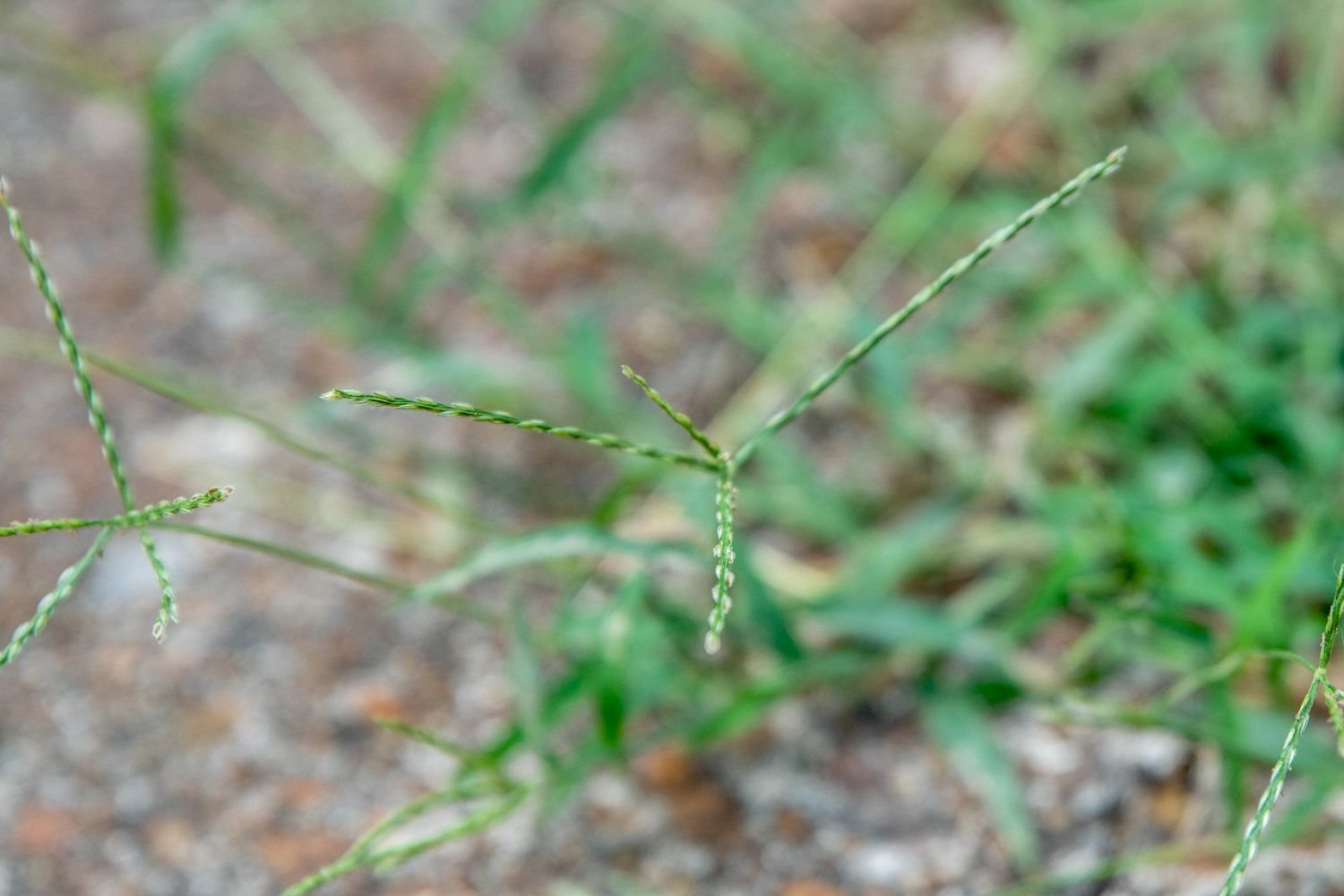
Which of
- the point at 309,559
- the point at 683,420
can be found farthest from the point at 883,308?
the point at 683,420

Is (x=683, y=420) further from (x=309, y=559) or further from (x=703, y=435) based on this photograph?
(x=309, y=559)

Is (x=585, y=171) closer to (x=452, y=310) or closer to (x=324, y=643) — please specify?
(x=452, y=310)

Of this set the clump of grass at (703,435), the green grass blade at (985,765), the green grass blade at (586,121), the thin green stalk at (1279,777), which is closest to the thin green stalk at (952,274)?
the clump of grass at (703,435)

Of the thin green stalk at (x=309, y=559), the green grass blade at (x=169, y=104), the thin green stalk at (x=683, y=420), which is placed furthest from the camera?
the green grass blade at (x=169, y=104)

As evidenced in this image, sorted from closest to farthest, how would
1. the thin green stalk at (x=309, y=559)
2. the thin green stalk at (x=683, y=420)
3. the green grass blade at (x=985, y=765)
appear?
the thin green stalk at (x=683, y=420), the thin green stalk at (x=309, y=559), the green grass blade at (x=985, y=765)

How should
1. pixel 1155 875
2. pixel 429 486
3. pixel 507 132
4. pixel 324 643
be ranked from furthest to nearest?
pixel 507 132 < pixel 429 486 < pixel 324 643 < pixel 1155 875

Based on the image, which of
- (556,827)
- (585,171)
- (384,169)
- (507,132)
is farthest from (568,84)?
(556,827)

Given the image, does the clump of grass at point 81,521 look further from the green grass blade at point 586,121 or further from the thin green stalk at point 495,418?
the green grass blade at point 586,121
